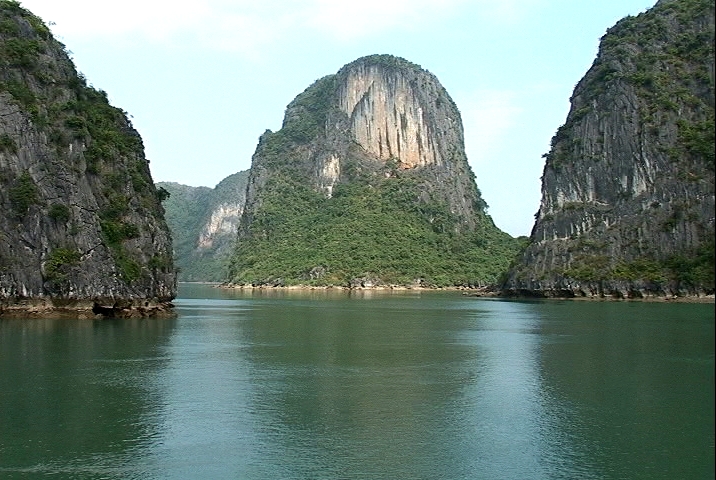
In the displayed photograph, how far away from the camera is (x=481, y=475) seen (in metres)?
15.1

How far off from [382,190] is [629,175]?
2791 inches

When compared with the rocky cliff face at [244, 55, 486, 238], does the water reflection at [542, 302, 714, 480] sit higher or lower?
lower

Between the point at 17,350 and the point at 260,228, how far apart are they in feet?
416

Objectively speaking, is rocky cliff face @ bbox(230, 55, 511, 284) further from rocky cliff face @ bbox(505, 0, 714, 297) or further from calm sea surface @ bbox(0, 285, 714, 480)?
calm sea surface @ bbox(0, 285, 714, 480)

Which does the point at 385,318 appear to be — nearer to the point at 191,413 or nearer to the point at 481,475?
the point at 191,413

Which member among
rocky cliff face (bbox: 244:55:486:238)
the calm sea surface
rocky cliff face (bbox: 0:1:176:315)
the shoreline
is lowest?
the calm sea surface

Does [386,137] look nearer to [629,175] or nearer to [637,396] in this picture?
[629,175]

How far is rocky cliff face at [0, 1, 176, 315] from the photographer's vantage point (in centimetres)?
4522

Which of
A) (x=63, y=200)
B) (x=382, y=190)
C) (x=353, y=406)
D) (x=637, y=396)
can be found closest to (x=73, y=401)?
(x=353, y=406)

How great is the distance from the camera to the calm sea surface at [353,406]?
15.6 m

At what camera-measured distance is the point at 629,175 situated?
8838 centimetres

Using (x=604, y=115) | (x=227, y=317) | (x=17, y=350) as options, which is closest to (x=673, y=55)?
(x=604, y=115)

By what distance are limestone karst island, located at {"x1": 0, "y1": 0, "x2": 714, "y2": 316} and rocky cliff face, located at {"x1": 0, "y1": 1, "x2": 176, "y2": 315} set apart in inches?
5.1

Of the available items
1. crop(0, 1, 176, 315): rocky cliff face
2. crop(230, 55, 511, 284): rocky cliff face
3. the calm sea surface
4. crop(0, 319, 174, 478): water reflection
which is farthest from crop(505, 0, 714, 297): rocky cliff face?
crop(0, 319, 174, 478): water reflection
